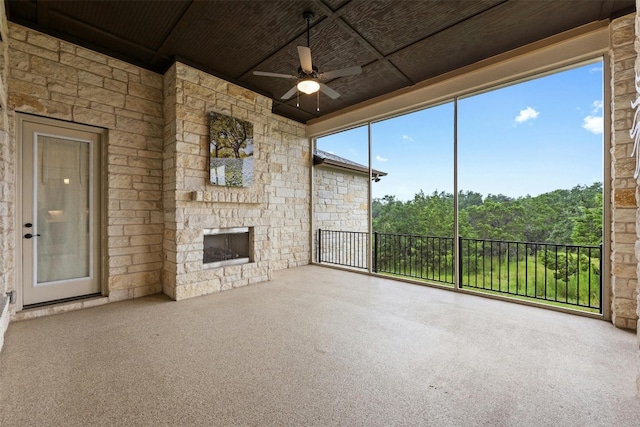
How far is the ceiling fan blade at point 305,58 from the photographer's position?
2650 millimetres

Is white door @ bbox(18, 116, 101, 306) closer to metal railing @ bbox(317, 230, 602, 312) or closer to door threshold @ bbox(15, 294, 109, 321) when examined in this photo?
door threshold @ bbox(15, 294, 109, 321)

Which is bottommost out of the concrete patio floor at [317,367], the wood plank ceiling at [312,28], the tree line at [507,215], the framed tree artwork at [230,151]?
the concrete patio floor at [317,367]

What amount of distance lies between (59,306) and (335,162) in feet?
16.5

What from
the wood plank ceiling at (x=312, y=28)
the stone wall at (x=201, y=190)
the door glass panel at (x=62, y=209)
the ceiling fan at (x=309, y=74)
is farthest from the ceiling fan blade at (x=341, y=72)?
the door glass panel at (x=62, y=209)

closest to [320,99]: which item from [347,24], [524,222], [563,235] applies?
[347,24]

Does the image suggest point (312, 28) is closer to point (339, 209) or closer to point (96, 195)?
point (96, 195)

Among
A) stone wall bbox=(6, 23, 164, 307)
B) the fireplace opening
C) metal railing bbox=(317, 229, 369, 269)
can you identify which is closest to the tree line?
metal railing bbox=(317, 229, 369, 269)

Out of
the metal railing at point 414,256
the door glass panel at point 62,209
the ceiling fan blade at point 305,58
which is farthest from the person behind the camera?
the metal railing at point 414,256

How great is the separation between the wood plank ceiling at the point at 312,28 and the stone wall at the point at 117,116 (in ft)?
0.68

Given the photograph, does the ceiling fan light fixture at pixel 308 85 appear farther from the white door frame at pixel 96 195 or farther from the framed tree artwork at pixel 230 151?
the white door frame at pixel 96 195

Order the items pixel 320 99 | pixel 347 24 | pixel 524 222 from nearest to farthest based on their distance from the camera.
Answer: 1. pixel 347 24
2. pixel 524 222
3. pixel 320 99

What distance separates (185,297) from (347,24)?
3.87m

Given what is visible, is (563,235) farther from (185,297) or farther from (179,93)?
(179,93)

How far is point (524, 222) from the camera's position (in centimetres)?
378
